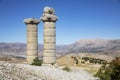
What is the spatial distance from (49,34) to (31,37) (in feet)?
13.3

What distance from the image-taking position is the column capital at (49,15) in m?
34.9

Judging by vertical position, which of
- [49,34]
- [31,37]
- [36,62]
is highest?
[49,34]

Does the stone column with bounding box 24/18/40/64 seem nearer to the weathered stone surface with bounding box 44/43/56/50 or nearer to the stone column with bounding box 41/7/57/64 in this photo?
the stone column with bounding box 41/7/57/64

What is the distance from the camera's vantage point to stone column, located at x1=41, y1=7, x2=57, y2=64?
115ft

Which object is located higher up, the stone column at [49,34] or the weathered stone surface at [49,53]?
the stone column at [49,34]

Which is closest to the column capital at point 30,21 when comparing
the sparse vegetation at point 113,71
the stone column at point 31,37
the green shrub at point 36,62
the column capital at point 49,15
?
the stone column at point 31,37

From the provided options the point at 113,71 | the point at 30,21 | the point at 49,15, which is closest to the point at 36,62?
the point at 30,21

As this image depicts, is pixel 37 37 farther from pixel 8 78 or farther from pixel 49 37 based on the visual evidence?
pixel 8 78

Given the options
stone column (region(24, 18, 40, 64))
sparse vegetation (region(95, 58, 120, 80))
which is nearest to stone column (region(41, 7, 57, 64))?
stone column (region(24, 18, 40, 64))

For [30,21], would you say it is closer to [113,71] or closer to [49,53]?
[49,53]

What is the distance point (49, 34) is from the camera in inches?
1378

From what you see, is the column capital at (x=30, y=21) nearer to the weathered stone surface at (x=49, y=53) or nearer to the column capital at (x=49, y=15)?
the column capital at (x=49, y=15)

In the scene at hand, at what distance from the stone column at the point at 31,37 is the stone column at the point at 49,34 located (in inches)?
124

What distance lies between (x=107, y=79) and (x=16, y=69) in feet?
27.0
